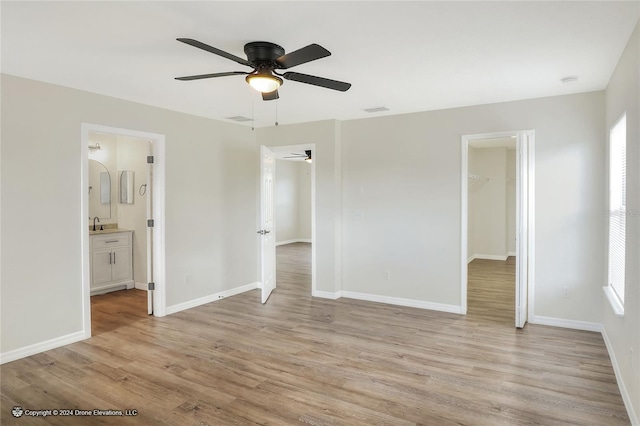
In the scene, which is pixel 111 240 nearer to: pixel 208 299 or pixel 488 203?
pixel 208 299

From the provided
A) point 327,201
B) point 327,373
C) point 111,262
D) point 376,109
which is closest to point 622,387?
point 327,373

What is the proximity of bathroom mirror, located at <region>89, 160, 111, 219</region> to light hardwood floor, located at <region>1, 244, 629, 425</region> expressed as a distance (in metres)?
2.54

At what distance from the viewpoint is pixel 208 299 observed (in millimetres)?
5539

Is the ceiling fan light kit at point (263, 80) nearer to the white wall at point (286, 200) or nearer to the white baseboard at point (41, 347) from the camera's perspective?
the white baseboard at point (41, 347)

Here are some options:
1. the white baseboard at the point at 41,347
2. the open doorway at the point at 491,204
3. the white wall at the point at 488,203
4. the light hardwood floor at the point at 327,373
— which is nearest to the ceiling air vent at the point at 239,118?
the light hardwood floor at the point at 327,373

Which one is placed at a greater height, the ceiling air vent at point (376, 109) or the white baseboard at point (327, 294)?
the ceiling air vent at point (376, 109)

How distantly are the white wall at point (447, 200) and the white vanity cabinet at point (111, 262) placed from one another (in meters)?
3.34

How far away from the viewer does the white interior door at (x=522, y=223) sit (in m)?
4.30

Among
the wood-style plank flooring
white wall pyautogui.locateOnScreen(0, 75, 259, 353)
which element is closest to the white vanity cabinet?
white wall pyautogui.locateOnScreen(0, 75, 259, 353)

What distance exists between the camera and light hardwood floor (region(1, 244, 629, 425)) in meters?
2.68

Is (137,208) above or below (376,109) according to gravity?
below

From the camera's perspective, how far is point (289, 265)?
845cm

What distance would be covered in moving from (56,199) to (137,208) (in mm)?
2473

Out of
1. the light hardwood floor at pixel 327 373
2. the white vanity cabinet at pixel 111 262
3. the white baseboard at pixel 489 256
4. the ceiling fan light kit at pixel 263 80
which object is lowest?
the light hardwood floor at pixel 327 373
